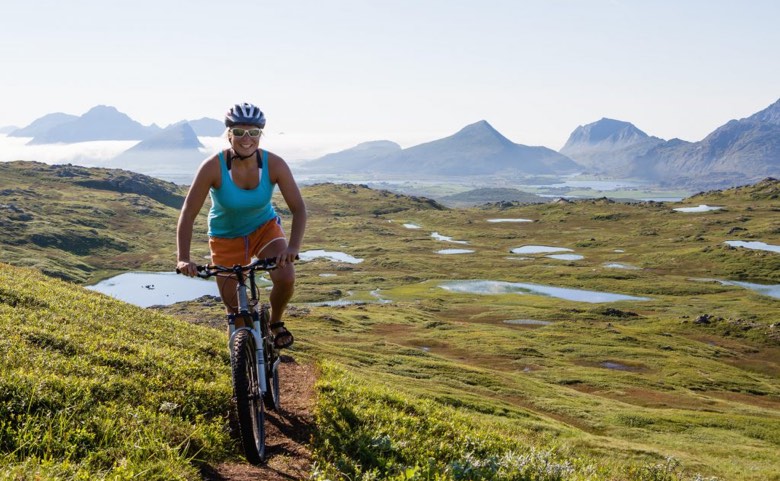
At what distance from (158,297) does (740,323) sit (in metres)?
127

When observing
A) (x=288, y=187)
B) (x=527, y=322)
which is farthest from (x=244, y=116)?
(x=527, y=322)

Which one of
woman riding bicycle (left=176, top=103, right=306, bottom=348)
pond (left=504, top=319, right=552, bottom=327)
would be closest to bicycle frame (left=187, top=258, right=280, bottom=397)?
woman riding bicycle (left=176, top=103, right=306, bottom=348)

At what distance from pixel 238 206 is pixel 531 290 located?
148 m

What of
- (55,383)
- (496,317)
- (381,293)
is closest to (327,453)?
(55,383)

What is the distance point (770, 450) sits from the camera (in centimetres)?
4212

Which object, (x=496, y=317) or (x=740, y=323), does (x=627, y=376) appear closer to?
(x=496, y=317)

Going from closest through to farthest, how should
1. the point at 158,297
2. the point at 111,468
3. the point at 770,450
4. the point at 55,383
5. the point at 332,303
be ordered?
1. the point at 111,468
2. the point at 55,383
3. the point at 770,450
4. the point at 332,303
5. the point at 158,297

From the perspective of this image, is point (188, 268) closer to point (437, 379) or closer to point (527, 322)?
point (437, 379)

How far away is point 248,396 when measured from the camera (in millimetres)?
8742

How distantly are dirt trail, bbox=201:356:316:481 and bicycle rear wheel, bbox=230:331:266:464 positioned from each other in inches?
10.0

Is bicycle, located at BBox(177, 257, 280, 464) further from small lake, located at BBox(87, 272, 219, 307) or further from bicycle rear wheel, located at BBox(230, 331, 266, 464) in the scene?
small lake, located at BBox(87, 272, 219, 307)

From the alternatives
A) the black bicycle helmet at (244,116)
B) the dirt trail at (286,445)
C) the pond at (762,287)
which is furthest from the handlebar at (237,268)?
the pond at (762,287)

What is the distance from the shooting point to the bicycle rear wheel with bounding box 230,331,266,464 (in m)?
8.63

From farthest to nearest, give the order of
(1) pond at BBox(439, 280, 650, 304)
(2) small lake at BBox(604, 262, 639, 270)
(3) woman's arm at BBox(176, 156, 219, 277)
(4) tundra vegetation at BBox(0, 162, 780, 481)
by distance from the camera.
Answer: (2) small lake at BBox(604, 262, 639, 270) < (1) pond at BBox(439, 280, 650, 304) < (3) woman's arm at BBox(176, 156, 219, 277) < (4) tundra vegetation at BBox(0, 162, 780, 481)
